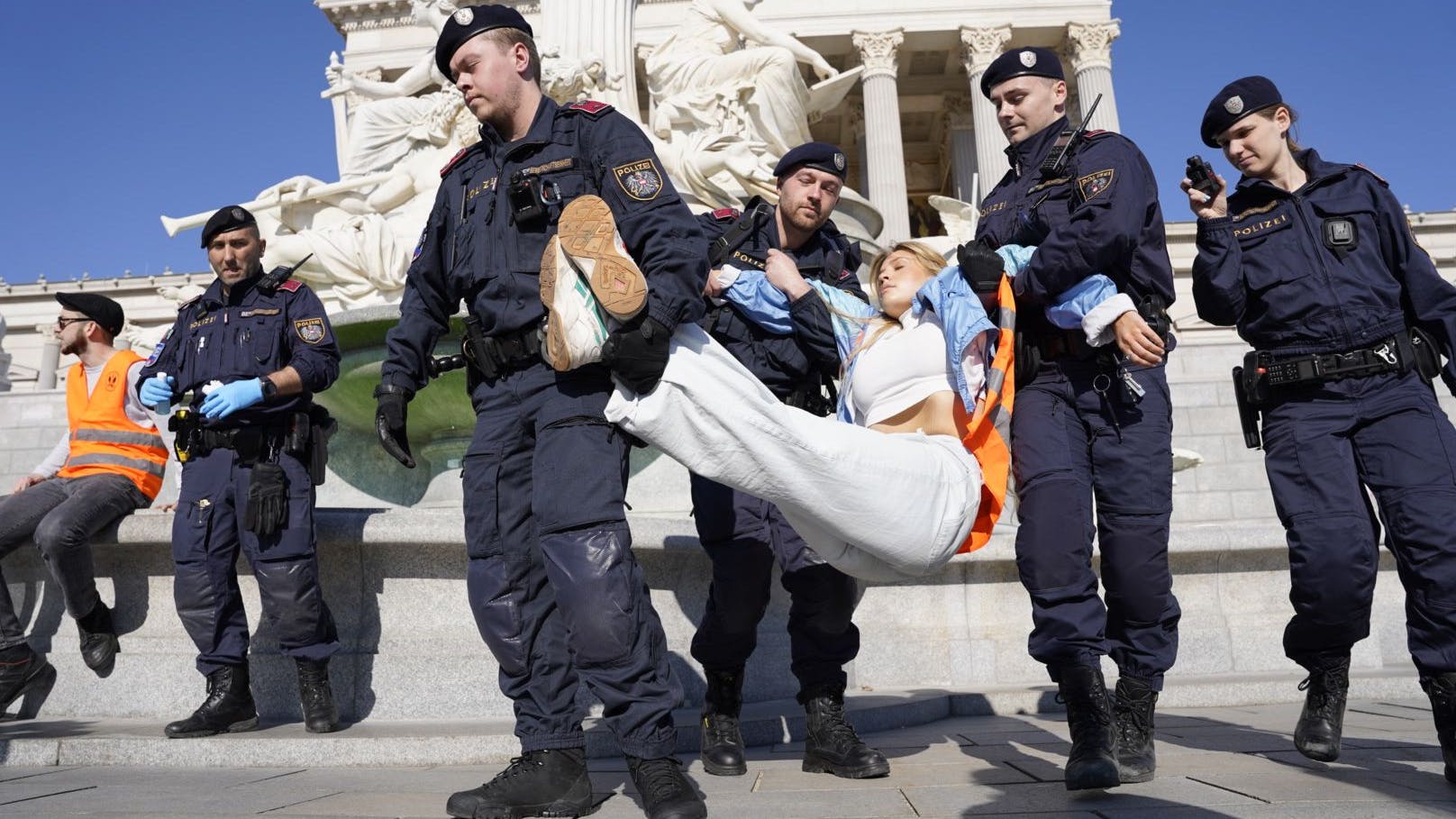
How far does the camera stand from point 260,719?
198 inches

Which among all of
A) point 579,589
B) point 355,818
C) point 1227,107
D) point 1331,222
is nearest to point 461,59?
point 579,589

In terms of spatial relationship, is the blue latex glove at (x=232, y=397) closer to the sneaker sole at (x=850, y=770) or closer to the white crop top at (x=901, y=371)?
the white crop top at (x=901, y=371)

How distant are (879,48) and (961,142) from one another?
21.0 ft

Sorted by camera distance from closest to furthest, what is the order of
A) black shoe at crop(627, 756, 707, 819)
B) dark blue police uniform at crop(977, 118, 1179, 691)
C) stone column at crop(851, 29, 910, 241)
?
black shoe at crop(627, 756, 707, 819) → dark blue police uniform at crop(977, 118, 1179, 691) → stone column at crop(851, 29, 910, 241)

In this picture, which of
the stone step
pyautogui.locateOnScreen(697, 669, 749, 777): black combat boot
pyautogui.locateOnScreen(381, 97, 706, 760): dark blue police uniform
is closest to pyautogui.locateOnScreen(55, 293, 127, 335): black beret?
the stone step

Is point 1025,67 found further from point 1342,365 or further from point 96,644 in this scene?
point 96,644

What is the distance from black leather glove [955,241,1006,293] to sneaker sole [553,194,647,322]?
1076mm

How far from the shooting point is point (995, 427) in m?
3.51

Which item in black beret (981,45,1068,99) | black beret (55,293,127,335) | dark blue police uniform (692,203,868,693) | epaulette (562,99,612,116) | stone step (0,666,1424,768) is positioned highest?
black beret (981,45,1068,99)

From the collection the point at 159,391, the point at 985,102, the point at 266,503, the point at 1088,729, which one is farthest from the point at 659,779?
the point at 985,102

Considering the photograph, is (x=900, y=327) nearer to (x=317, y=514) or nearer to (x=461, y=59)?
(x=461, y=59)

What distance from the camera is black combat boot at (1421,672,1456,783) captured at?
10.8 feet

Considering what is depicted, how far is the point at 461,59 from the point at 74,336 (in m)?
3.61

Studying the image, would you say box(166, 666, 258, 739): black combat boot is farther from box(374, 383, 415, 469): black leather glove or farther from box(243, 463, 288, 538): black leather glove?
Result: box(374, 383, 415, 469): black leather glove
